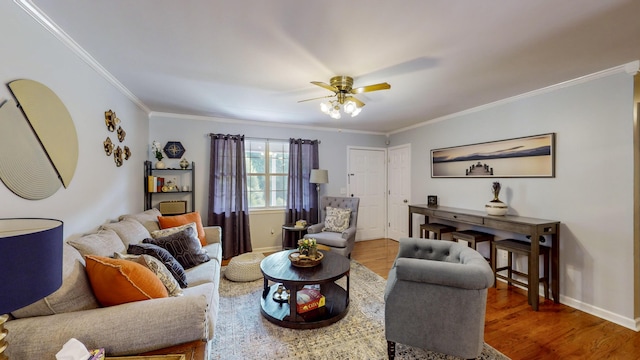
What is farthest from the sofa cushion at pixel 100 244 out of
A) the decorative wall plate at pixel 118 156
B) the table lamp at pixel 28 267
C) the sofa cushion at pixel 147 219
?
the decorative wall plate at pixel 118 156

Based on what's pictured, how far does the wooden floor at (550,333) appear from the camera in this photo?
2.00 m

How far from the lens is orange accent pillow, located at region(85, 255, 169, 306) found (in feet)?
4.42

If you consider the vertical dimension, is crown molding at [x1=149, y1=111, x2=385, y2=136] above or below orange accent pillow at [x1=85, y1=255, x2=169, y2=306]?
above

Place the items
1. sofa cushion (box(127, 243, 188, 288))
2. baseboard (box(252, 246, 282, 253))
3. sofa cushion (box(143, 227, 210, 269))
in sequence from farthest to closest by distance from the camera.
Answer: baseboard (box(252, 246, 282, 253)) < sofa cushion (box(143, 227, 210, 269)) < sofa cushion (box(127, 243, 188, 288))

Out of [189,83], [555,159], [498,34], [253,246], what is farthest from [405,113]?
[253,246]

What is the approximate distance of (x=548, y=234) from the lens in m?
2.68

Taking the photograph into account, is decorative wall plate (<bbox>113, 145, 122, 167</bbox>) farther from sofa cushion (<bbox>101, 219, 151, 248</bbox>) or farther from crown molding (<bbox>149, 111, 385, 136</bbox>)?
crown molding (<bbox>149, 111, 385, 136</bbox>)

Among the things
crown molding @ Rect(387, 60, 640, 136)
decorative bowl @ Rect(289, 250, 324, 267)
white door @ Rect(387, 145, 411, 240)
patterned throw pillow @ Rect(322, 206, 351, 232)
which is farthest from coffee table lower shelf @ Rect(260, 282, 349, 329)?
crown molding @ Rect(387, 60, 640, 136)

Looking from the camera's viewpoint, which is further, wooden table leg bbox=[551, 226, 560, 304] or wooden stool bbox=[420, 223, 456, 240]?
wooden stool bbox=[420, 223, 456, 240]

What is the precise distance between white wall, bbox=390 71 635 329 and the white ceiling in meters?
0.29

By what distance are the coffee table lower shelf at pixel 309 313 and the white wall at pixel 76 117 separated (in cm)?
174

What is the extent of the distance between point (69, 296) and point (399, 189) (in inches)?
195

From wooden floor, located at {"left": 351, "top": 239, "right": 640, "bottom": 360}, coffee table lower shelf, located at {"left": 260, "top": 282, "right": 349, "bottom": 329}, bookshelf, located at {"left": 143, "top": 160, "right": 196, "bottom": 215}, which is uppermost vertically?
bookshelf, located at {"left": 143, "top": 160, "right": 196, "bottom": 215}

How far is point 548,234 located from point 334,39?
2.94 meters
